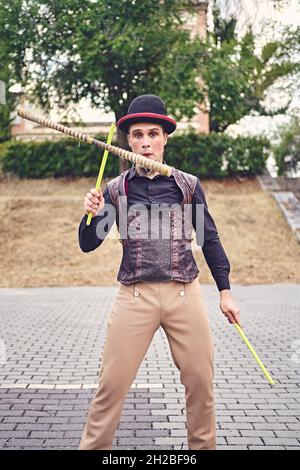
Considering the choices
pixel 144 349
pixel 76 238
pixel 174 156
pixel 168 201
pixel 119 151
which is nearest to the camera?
pixel 119 151

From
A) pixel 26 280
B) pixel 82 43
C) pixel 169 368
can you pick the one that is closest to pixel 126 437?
pixel 169 368

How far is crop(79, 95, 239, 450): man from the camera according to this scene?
276 centimetres

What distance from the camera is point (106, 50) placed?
15.1 meters

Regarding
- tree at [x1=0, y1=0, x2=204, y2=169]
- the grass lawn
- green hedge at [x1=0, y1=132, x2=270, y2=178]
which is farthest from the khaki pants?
green hedge at [x1=0, y1=132, x2=270, y2=178]

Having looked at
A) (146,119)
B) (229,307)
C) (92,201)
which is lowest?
(229,307)

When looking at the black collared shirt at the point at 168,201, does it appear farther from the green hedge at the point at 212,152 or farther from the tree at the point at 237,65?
the green hedge at the point at 212,152

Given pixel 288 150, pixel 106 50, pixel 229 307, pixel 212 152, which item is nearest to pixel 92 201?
pixel 229 307

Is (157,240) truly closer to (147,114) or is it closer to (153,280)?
(153,280)

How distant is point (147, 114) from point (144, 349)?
122cm

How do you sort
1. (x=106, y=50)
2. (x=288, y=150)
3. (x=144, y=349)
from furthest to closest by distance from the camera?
(x=288, y=150)
(x=106, y=50)
(x=144, y=349)

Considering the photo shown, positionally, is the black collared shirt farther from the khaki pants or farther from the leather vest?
the khaki pants

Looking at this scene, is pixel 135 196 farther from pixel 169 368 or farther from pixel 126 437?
pixel 169 368

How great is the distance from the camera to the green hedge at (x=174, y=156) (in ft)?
62.8

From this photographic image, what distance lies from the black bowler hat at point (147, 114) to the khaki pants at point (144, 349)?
2.80ft
